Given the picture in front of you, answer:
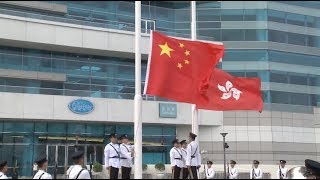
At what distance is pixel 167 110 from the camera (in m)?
34.4

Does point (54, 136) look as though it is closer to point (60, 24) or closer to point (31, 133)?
point (31, 133)

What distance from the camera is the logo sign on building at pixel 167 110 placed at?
1345 inches

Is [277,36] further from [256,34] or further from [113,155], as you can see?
[113,155]

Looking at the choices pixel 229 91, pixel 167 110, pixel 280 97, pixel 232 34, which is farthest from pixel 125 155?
pixel 232 34

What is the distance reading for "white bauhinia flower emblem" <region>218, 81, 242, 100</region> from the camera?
16.7 meters

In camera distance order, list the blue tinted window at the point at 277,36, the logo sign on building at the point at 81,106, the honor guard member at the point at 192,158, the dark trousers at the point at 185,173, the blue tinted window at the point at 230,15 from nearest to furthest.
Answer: the honor guard member at the point at 192,158 < the dark trousers at the point at 185,173 < the logo sign on building at the point at 81,106 < the blue tinted window at the point at 277,36 < the blue tinted window at the point at 230,15

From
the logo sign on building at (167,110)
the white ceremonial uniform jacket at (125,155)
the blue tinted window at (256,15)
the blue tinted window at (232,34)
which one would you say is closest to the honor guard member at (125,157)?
the white ceremonial uniform jacket at (125,155)

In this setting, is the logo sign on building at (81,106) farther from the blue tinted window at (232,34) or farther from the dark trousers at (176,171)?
the dark trousers at (176,171)

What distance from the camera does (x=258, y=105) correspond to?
17.0 m

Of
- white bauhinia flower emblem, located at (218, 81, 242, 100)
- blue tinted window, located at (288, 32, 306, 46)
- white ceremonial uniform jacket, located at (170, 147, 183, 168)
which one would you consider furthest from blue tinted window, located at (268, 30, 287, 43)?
white ceremonial uniform jacket, located at (170, 147, 183, 168)

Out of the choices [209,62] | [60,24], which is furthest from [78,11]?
[209,62]

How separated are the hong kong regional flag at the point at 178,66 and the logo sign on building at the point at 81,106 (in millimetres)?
16409

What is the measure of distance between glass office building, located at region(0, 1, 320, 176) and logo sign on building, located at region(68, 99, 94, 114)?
0.49m

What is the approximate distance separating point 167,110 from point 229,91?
58.1 ft
